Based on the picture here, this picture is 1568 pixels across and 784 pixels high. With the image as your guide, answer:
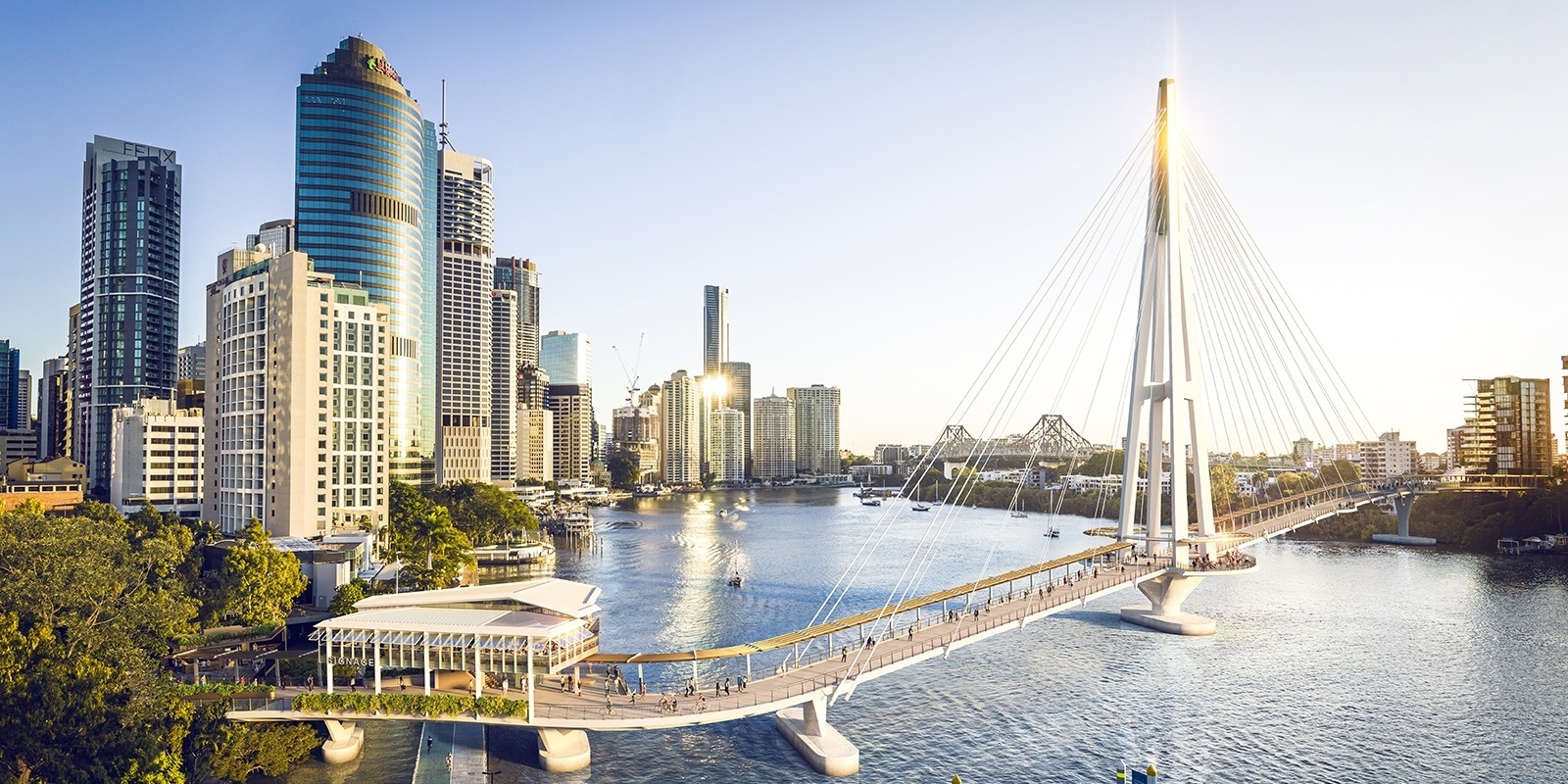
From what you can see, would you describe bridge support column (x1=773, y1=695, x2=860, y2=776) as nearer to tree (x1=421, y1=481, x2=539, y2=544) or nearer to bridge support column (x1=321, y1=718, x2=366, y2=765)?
bridge support column (x1=321, y1=718, x2=366, y2=765)

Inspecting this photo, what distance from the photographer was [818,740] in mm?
35812

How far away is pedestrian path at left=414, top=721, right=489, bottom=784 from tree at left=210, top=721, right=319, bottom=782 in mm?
4419

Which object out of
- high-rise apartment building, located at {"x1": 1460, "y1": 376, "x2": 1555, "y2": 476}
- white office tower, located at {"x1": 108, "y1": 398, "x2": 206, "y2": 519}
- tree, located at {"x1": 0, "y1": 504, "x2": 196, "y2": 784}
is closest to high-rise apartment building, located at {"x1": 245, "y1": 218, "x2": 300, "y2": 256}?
white office tower, located at {"x1": 108, "y1": 398, "x2": 206, "y2": 519}

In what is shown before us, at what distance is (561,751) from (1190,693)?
29449 millimetres

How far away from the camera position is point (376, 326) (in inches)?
3314

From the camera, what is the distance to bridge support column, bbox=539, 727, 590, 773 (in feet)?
113

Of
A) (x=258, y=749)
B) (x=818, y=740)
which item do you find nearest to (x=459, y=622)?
(x=258, y=749)

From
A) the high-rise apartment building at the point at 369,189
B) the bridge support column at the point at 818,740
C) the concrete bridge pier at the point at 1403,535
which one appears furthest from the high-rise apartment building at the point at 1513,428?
the high-rise apartment building at the point at 369,189

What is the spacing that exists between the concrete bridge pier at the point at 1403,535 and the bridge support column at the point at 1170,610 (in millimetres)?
63613

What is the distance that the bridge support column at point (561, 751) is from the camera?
3453 cm

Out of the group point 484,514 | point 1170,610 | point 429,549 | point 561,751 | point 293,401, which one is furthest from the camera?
point 484,514

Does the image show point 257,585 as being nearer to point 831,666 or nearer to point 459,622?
point 459,622

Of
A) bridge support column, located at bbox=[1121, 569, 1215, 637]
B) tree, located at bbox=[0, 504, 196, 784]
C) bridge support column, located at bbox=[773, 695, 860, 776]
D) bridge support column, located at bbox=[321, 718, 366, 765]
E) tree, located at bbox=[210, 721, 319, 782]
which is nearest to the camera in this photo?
tree, located at bbox=[0, 504, 196, 784]

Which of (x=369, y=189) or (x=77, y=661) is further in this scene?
(x=369, y=189)
